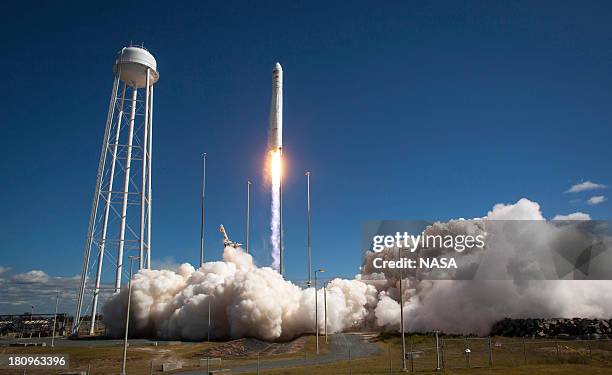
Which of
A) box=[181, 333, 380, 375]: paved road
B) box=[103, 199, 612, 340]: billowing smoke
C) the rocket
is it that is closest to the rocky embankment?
box=[103, 199, 612, 340]: billowing smoke

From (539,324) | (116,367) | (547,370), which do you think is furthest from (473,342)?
(116,367)

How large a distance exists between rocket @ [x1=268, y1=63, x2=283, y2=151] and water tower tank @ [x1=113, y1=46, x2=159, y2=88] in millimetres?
19450

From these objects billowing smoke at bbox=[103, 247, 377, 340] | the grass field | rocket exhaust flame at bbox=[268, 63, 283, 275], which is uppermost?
rocket exhaust flame at bbox=[268, 63, 283, 275]

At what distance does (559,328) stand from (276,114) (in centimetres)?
5286

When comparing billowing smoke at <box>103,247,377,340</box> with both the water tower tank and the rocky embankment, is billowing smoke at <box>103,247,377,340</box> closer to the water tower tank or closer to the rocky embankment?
the rocky embankment

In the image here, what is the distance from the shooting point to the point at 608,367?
42.2m

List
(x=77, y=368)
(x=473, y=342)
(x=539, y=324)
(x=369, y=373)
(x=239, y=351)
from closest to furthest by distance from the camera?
(x=369, y=373) → (x=77, y=368) → (x=239, y=351) → (x=473, y=342) → (x=539, y=324)

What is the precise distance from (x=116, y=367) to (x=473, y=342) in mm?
41970

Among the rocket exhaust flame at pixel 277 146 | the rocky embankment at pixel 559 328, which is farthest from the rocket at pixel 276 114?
the rocky embankment at pixel 559 328

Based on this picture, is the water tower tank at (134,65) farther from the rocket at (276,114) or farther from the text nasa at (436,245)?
the text nasa at (436,245)

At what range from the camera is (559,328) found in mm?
70688

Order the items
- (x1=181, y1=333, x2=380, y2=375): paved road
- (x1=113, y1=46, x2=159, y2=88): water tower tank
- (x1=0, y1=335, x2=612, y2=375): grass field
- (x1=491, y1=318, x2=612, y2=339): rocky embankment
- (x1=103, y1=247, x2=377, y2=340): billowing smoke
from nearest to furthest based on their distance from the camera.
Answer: (x1=0, y1=335, x2=612, y2=375): grass field < (x1=181, y1=333, x2=380, y2=375): paved road < (x1=491, y1=318, x2=612, y2=339): rocky embankment < (x1=103, y1=247, x2=377, y2=340): billowing smoke < (x1=113, y1=46, x2=159, y2=88): water tower tank

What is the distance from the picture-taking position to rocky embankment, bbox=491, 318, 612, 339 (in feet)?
226

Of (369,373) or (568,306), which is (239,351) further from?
(568,306)
